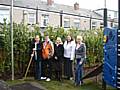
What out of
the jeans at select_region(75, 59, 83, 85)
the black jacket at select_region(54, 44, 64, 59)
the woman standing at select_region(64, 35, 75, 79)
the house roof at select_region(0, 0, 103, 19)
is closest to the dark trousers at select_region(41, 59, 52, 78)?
the black jacket at select_region(54, 44, 64, 59)

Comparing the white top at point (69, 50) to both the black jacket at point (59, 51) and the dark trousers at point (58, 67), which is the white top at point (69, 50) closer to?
the black jacket at point (59, 51)

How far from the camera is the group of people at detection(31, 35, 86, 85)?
11793 mm

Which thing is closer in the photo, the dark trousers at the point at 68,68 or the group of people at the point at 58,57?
the group of people at the point at 58,57

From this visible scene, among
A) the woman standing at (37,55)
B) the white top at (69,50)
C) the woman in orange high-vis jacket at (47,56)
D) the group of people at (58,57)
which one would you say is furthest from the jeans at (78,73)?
the woman standing at (37,55)

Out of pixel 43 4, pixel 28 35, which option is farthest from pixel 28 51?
pixel 43 4

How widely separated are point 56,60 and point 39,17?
1210 inches

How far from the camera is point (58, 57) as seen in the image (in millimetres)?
12234

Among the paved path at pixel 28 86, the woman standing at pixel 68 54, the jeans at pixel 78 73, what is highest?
the woman standing at pixel 68 54

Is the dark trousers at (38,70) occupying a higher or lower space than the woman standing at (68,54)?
lower

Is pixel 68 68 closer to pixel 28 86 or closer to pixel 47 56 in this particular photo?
pixel 47 56

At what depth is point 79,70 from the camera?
1180 centimetres

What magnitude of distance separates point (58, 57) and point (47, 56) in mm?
430

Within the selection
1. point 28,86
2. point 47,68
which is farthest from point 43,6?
point 28,86

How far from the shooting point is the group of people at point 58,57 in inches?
464
